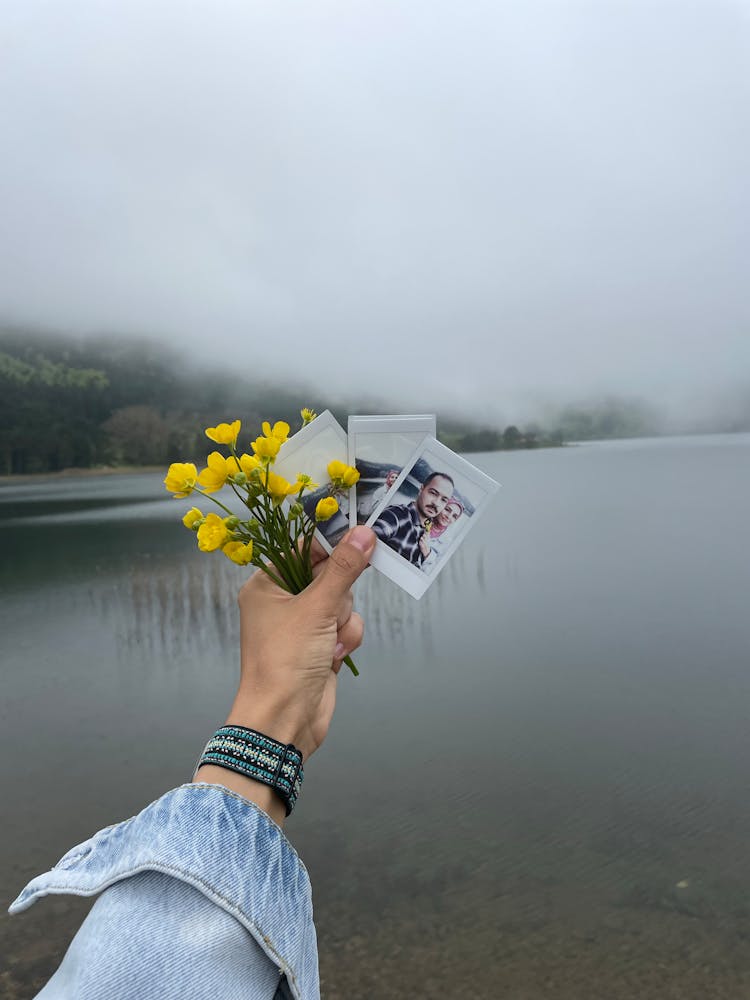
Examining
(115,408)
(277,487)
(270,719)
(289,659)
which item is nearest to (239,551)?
(277,487)

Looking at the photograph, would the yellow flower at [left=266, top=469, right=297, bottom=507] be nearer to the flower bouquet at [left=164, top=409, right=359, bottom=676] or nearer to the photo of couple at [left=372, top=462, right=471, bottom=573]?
the flower bouquet at [left=164, top=409, right=359, bottom=676]

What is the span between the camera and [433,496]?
1943 mm

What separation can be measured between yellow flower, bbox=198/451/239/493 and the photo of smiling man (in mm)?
371

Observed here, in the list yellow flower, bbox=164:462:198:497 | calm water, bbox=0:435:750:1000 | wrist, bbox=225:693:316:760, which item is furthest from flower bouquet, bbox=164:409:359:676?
calm water, bbox=0:435:750:1000

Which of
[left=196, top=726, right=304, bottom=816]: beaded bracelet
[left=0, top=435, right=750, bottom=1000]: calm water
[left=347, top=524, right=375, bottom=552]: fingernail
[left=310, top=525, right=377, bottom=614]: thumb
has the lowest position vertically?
[left=0, top=435, right=750, bottom=1000]: calm water

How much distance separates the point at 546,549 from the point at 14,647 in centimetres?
1722

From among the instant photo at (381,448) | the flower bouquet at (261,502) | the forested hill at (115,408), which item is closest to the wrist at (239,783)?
the flower bouquet at (261,502)

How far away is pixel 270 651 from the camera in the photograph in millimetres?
1481

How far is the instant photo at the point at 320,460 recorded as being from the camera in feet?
6.31

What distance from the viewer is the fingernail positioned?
1725 mm

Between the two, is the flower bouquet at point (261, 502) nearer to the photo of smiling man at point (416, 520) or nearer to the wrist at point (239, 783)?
the photo of smiling man at point (416, 520)

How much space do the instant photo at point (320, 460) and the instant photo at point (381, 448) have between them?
36 millimetres

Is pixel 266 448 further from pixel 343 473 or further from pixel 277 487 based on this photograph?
pixel 343 473

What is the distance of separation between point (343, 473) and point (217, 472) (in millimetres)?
307
